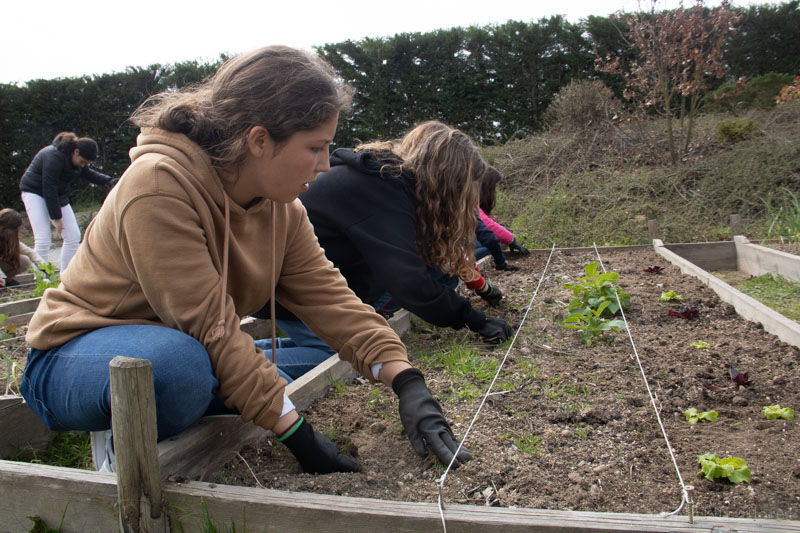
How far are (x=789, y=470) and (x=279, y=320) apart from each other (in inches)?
79.4

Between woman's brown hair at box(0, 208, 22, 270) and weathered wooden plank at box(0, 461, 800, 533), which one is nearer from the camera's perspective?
weathered wooden plank at box(0, 461, 800, 533)

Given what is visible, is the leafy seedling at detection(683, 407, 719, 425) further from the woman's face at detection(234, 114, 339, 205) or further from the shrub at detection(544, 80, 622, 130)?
the shrub at detection(544, 80, 622, 130)

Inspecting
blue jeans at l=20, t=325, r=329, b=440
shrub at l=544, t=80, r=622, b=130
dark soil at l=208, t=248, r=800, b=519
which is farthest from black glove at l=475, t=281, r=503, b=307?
shrub at l=544, t=80, r=622, b=130

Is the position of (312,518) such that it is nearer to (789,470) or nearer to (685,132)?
(789,470)

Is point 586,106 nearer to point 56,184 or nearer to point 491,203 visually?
point 491,203

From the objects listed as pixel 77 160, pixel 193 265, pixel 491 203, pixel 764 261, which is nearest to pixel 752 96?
pixel 764 261

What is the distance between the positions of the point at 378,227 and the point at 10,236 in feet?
15.6

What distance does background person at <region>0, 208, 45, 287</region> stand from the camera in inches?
213

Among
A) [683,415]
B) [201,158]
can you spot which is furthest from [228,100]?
[683,415]

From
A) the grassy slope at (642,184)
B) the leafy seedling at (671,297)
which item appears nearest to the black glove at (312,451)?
the leafy seedling at (671,297)

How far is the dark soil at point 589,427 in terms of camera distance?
1.47 metres

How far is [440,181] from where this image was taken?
2543mm

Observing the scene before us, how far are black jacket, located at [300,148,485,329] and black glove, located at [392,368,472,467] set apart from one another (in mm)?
692

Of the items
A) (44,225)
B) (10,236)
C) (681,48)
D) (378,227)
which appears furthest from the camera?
(681,48)
